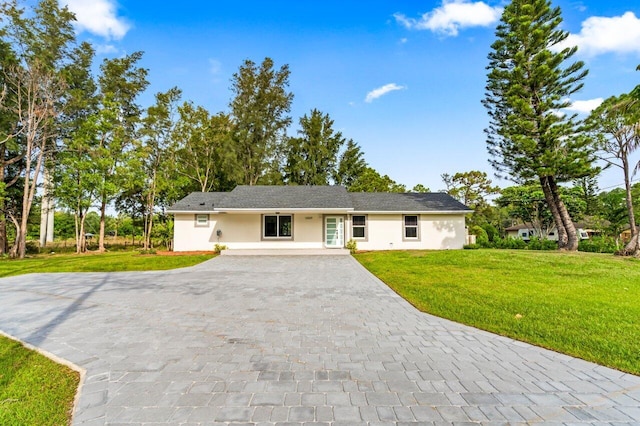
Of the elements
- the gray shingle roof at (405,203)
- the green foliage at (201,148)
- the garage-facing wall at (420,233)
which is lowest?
the garage-facing wall at (420,233)

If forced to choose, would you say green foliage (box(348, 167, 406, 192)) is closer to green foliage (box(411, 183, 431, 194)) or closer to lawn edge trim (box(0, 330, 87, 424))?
green foliage (box(411, 183, 431, 194))

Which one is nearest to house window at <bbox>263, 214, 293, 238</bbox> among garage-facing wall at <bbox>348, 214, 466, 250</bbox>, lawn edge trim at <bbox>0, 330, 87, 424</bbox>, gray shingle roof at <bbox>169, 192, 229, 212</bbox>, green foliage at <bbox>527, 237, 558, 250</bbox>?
gray shingle roof at <bbox>169, 192, 229, 212</bbox>

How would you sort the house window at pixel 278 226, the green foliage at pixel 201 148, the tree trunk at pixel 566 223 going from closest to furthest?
the tree trunk at pixel 566 223 → the house window at pixel 278 226 → the green foliage at pixel 201 148

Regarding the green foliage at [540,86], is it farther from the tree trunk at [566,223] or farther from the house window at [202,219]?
the house window at [202,219]

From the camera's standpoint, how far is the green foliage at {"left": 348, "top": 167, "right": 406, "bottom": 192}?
29109 mm

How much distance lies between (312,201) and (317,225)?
143 centimetres

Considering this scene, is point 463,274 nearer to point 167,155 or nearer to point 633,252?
point 633,252

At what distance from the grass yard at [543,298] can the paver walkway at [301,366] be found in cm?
42

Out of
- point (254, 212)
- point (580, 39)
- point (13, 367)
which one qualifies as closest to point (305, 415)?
point (13, 367)

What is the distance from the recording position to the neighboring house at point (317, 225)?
15969 millimetres

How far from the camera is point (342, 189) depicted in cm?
1805

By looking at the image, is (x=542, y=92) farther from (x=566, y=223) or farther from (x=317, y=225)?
(x=317, y=225)

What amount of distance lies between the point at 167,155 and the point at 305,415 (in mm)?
24496

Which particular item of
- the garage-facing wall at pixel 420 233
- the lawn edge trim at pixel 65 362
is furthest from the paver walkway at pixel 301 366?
the garage-facing wall at pixel 420 233
